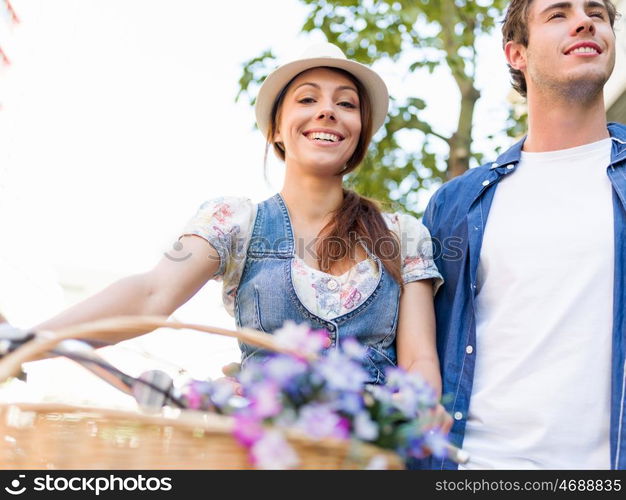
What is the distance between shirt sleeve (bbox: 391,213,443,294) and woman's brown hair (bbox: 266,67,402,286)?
40 mm

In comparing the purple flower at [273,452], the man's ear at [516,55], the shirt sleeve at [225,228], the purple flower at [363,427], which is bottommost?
the purple flower at [273,452]

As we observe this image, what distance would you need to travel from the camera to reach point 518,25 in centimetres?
293

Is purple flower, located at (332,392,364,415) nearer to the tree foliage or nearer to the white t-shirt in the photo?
the white t-shirt

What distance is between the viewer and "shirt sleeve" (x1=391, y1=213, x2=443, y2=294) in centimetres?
226

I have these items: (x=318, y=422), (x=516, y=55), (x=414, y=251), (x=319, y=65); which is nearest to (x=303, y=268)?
(x=414, y=251)

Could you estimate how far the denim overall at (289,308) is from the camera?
2076mm

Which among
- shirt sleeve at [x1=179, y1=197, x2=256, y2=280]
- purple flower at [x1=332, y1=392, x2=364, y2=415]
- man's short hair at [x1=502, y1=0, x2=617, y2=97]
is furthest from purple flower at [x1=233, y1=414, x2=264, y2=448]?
man's short hair at [x1=502, y1=0, x2=617, y2=97]

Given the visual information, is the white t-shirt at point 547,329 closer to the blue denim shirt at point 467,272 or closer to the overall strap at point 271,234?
the blue denim shirt at point 467,272

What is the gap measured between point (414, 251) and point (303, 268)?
1.24 feet

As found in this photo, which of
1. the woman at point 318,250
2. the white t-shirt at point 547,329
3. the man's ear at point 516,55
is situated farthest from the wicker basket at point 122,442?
the man's ear at point 516,55

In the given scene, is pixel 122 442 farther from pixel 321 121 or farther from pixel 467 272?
pixel 467 272

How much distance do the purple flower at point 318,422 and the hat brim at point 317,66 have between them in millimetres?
1503
